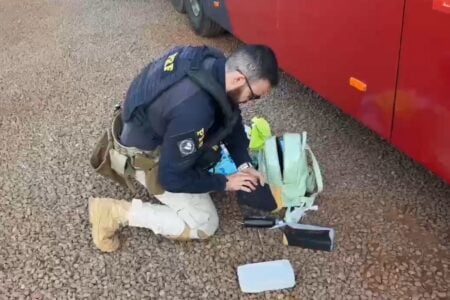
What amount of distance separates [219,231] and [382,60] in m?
1.03

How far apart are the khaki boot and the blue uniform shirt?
0.31m

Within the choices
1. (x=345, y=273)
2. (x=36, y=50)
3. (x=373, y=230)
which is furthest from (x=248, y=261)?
(x=36, y=50)

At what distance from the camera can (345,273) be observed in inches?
93.3

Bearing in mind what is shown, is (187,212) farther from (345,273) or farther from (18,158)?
(18,158)

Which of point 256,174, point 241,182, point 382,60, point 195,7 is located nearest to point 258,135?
point 256,174

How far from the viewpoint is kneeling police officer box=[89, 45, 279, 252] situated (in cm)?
222

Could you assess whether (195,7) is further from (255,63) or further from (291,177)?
(255,63)

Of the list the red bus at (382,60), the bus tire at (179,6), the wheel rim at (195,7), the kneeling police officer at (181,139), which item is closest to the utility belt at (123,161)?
the kneeling police officer at (181,139)

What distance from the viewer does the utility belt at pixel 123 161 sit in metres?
2.50

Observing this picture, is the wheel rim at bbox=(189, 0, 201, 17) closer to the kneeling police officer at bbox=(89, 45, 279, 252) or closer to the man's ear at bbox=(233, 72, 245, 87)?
the kneeling police officer at bbox=(89, 45, 279, 252)

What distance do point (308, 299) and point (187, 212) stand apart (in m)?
0.62

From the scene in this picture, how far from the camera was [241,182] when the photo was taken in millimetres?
2469

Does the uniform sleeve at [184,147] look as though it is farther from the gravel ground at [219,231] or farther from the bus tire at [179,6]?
the bus tire at [179,6]

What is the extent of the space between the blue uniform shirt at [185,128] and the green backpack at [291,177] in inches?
15.4
